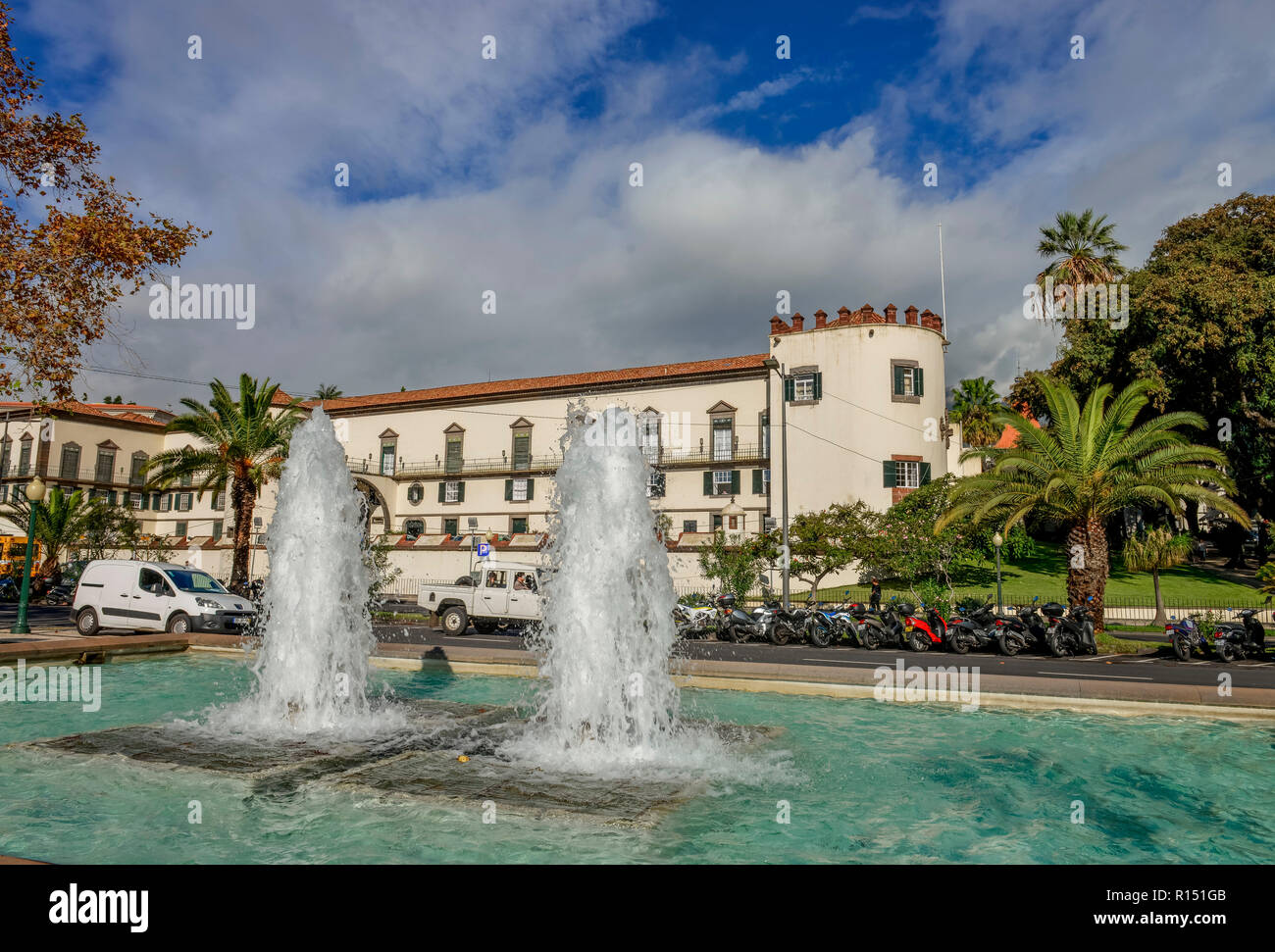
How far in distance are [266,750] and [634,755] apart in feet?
11.7

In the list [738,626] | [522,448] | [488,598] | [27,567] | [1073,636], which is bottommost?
[738,626]

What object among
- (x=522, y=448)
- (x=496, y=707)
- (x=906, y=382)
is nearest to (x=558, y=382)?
(x=522, y=448)

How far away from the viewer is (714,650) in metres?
19.2

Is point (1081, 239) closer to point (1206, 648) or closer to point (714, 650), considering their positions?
point (1206, 648)

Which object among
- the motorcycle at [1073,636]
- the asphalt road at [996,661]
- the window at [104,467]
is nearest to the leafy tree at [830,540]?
the asphalt road at [996,661]

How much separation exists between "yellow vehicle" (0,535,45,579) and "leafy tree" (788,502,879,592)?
31629 mm

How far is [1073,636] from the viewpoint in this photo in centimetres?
1758

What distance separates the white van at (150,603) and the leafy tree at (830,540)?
2173cm

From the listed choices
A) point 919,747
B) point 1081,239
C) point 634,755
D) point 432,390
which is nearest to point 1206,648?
point 919,747

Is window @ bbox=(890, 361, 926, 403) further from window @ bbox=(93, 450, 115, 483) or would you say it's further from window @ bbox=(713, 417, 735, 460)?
window @ bbox=(93, 450, 115, 483)

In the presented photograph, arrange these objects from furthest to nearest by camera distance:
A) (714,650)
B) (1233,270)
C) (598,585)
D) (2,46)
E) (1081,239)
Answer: (1081,239)
(1233,270)
(714,650)
(2,46)
(598,585)

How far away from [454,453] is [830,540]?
1043 inches

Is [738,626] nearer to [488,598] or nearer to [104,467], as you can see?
[488,598]
